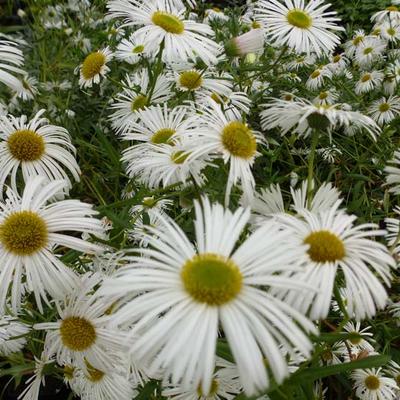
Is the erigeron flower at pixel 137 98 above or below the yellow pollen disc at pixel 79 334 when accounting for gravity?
above

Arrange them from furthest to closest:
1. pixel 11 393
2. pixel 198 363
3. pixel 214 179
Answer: pixel 11 393
pixel 214 179
pixel 198 363

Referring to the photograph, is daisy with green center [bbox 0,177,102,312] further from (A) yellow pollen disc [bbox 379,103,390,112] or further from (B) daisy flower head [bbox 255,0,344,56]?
(A) yellow pollen disc [bbox 379,103,390,112]

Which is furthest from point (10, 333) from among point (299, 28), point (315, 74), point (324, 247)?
point (315, 74)

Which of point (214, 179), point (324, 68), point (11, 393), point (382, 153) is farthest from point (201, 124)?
point (324, 68)

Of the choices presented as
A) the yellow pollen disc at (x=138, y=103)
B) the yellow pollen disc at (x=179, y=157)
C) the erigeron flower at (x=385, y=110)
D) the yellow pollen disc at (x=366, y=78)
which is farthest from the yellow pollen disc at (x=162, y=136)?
the yellow pollen disc at (x=366, y=78)

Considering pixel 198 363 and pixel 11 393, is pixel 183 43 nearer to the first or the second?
pixel 198 363

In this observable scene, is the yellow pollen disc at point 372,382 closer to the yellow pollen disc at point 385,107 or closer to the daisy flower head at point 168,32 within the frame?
the daisy flower head at point 168,32
